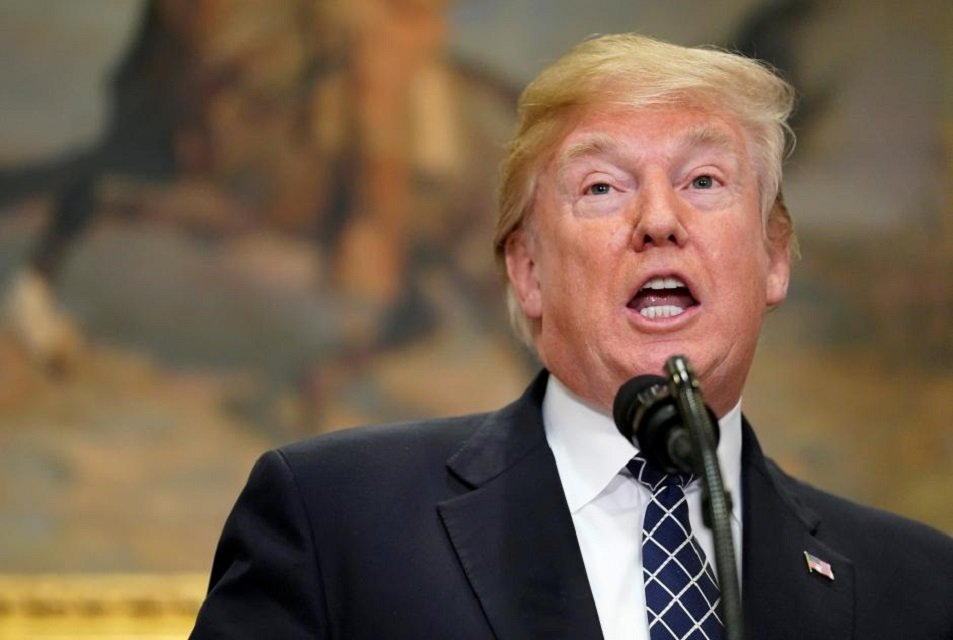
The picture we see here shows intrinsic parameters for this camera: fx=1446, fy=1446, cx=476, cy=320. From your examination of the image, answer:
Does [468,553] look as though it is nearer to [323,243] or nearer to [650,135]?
[650,135]

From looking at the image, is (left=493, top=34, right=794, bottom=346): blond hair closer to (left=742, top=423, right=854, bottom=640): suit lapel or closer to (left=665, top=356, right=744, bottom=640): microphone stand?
(left=742, top=423, right=854, bottom=640): suit lapel

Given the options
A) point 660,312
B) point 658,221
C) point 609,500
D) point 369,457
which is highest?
point 658,221

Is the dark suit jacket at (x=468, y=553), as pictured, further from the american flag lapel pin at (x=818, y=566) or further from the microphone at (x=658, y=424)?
the microphone at (x=658, y=424)

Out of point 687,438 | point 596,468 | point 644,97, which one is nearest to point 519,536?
point 596,468

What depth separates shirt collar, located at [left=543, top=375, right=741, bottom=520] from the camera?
2.62 meters

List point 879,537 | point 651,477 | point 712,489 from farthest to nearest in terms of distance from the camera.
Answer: point 879,537 < point 651,477 < point 712,489

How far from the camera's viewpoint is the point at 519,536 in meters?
2.53

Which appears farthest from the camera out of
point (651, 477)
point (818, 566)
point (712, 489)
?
point (818, 566)

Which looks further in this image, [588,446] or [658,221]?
[588,446]

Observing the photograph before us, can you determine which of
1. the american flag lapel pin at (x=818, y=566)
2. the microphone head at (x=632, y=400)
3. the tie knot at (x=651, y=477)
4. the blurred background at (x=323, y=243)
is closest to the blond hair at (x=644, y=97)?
the tie knot at (x=651, y=477)

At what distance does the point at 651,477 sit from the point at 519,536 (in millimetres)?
272

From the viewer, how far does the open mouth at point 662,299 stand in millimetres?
2568

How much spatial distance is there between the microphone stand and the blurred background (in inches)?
134

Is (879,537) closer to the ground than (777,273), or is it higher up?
closer to the ground
